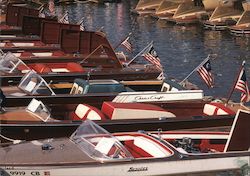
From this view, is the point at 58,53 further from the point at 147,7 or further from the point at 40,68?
the point at 147,7

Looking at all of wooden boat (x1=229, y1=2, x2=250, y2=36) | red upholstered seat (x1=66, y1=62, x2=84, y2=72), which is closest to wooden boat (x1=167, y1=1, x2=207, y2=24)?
wooden boat (x1=229, y1=2, x2=250, y2=36)

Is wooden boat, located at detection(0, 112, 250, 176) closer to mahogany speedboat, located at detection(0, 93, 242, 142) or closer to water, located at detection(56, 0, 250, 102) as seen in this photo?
mahogany speedboat, located at detection(0, 93, 242, 142)

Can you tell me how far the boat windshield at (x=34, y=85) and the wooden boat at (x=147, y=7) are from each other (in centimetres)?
4833

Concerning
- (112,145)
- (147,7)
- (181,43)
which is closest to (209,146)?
(112,145)

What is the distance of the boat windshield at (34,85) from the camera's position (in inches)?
837

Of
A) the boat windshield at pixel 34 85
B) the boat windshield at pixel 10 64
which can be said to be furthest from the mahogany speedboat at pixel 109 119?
the boat windshield at pixel 10 64

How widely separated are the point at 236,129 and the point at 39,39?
22419mm

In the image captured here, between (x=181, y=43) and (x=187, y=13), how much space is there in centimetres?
1142

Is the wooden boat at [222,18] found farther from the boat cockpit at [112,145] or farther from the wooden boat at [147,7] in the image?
the boat cockpit at [112,145]

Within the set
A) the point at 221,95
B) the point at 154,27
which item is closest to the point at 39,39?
the point at 221,95

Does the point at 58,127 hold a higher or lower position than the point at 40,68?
higher

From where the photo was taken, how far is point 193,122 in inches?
723

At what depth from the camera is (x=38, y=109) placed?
18781mm

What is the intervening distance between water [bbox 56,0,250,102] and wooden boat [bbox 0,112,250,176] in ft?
49.5
